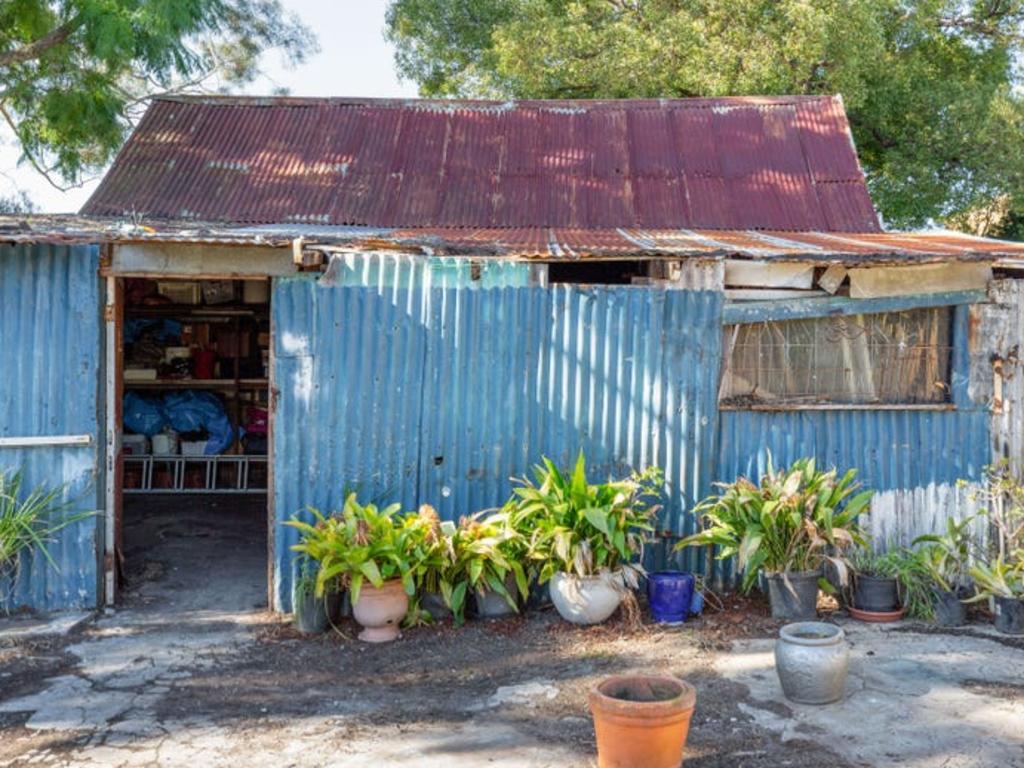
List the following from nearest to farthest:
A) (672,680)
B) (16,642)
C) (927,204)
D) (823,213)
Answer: (672,680)
(16,642)
(823,213)
(927,204)

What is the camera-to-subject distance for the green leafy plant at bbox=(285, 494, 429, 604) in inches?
243

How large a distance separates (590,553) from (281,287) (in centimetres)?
277

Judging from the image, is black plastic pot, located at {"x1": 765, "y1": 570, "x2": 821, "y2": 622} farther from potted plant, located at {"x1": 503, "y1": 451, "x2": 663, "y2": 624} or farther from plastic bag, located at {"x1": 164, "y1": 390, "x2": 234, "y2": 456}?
plastic bag, located at {"x1": 164, "y1": 390, "x2": 234, "y2": 456}

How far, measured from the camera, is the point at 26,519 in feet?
21.6

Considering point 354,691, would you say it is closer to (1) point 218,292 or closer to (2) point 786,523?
(2) point 786,523

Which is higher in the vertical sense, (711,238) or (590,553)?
(711,238)

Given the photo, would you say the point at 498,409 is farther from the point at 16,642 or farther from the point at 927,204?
the point at 927,204

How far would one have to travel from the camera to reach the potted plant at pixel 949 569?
6.54 metres

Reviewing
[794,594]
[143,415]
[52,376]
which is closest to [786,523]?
[794,594]

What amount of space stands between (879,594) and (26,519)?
580 cm

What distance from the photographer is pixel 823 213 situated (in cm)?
925

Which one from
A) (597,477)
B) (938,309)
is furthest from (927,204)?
(597,477)

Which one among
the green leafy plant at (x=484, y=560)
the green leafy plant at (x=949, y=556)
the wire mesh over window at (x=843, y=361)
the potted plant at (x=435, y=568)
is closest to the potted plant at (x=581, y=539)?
the green leafy plant at (x=484, y=560)

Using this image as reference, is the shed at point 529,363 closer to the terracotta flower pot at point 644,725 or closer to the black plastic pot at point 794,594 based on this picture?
the black plastic pot at point 794,594
